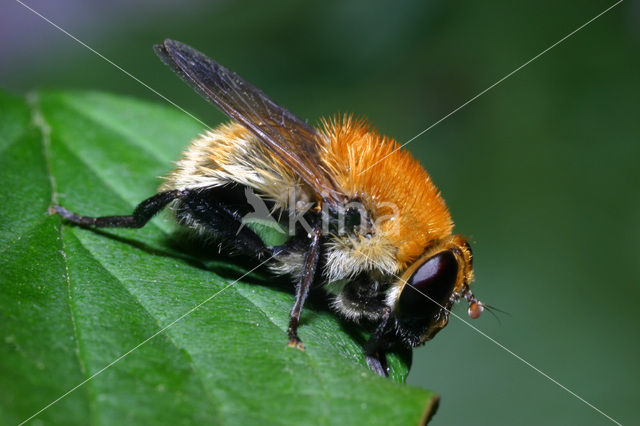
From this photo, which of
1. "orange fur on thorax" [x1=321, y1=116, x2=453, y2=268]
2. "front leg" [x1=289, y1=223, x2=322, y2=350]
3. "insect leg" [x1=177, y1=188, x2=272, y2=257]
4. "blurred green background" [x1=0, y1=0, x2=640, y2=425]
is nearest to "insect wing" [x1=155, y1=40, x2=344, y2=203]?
"orange fur on thorax" [x1=321, y1=116, x2=453, y2=268]

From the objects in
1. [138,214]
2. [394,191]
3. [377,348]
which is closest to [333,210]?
[394,191]

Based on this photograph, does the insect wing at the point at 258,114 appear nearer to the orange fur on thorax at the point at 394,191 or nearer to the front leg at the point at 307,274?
the orange fur on thorax at the point at 394,191

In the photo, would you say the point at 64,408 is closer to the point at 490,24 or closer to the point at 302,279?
the point at 302,279

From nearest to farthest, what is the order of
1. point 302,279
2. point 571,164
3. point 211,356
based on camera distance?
1. point 211,356
2. point 302,279
3. point 571,164

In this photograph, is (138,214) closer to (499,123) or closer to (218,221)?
(218,221)

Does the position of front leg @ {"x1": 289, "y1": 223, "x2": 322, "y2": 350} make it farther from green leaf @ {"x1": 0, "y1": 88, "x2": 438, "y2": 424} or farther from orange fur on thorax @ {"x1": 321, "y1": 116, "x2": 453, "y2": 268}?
orange fur on thorax @ {"x1": 321, "y1": 116, "x2": 453, "y2": 268}

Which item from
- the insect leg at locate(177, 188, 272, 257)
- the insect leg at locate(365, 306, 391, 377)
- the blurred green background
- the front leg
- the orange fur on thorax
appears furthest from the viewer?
the blurred green background

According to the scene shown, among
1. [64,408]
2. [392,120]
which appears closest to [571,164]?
[392,120]

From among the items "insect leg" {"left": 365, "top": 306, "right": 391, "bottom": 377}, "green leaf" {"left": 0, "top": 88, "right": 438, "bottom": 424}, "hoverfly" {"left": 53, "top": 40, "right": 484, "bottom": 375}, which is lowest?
"green leaf" {"left": 0, "top": 88, "right": 438, "bottom": 424}
